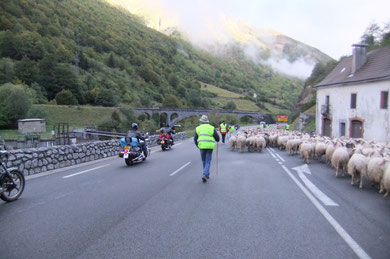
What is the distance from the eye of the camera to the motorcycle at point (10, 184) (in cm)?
605

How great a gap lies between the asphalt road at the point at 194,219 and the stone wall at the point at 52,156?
125 centimetres

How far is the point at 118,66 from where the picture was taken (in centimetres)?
13700

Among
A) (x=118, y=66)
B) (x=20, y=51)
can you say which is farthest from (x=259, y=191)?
(x=118, y=66)

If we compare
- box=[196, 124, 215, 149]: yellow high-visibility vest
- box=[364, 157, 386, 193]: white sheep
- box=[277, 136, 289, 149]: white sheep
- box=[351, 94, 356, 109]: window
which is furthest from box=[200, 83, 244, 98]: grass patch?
box=[364, 157, 386, 193]: white sheep

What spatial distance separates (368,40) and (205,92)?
108 m

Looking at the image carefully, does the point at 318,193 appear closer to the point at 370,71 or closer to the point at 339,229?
the point at 339,229

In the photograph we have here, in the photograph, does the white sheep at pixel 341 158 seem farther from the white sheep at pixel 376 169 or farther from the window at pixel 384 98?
the window at pixel 384 98

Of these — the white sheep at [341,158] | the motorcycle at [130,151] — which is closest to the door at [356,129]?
the white sheep at [341,158]

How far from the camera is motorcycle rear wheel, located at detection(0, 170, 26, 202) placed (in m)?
6.11

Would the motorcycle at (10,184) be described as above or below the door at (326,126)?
below

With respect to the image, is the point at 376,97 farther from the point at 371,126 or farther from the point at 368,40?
the point at 368,40

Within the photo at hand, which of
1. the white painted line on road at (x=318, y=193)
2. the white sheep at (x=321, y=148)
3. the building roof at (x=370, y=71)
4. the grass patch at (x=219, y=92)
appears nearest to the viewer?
the white painted line on road at (x=318, y=193)

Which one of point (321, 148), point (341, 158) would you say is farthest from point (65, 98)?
point (341, 158)

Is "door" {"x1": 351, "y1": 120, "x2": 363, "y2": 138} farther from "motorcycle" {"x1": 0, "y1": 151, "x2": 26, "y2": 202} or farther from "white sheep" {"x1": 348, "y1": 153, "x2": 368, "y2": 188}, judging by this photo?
"motorcycle" {"x1": 0, "y1": 151, "x2": 26, "y2": 202}
